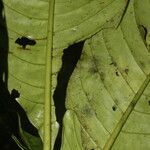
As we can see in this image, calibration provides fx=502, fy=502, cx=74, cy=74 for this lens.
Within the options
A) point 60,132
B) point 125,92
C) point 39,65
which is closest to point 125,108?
point 125,92

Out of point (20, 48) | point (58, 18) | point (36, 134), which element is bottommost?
point (36, 134)

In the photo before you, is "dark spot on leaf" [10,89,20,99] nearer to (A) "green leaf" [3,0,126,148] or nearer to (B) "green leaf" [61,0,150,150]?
(A) "green leaf" [3,0,126,148]

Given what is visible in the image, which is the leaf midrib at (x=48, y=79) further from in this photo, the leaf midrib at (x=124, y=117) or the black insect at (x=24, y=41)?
the leaf midrib at (x=124, y=117)

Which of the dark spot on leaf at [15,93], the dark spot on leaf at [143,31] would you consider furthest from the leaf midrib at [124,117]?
the dark spot on leaf at [15,93]

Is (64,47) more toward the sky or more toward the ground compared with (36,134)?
more toward the sky

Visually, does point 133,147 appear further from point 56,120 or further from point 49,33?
point 49,33

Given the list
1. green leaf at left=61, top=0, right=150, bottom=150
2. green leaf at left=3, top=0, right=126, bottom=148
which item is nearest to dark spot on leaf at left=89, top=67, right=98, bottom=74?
green leaf at left=61, top=0, right=150, bottom=150
